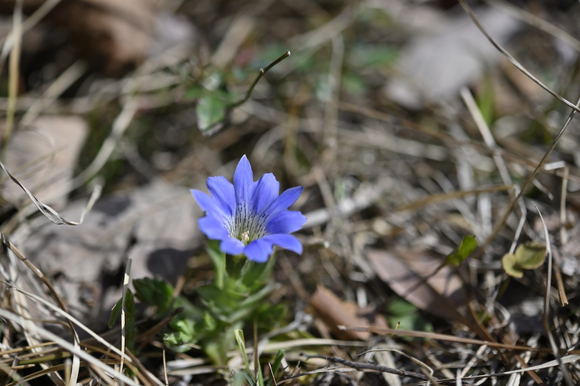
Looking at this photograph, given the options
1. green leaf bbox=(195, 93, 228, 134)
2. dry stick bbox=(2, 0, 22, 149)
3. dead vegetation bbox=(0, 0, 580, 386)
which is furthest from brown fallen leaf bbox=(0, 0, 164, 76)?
green leaf bbox=(195, 93, 228, 134)

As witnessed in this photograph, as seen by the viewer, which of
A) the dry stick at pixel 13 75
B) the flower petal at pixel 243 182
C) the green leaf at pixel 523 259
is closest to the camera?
the flower petal at pixel 243 182

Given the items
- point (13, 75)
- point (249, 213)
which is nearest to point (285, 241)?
point (249, 213)

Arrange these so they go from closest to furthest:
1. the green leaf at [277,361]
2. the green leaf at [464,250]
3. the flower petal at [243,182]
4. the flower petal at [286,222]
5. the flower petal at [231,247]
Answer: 1. the flower petal at [231,247]
2. the flower petal at [286,222]
3. the flower petal at [243,182]
4. the green leaf at [277,361]
5. the green leaf at [464,250]

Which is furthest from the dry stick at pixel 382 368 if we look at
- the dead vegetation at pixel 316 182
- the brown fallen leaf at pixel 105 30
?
the brown fallen leaf at pixel 105 30

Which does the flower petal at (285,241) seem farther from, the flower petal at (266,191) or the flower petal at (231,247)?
the flower petal at (266,191)

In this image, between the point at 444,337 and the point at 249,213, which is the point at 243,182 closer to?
the point at 249,213
